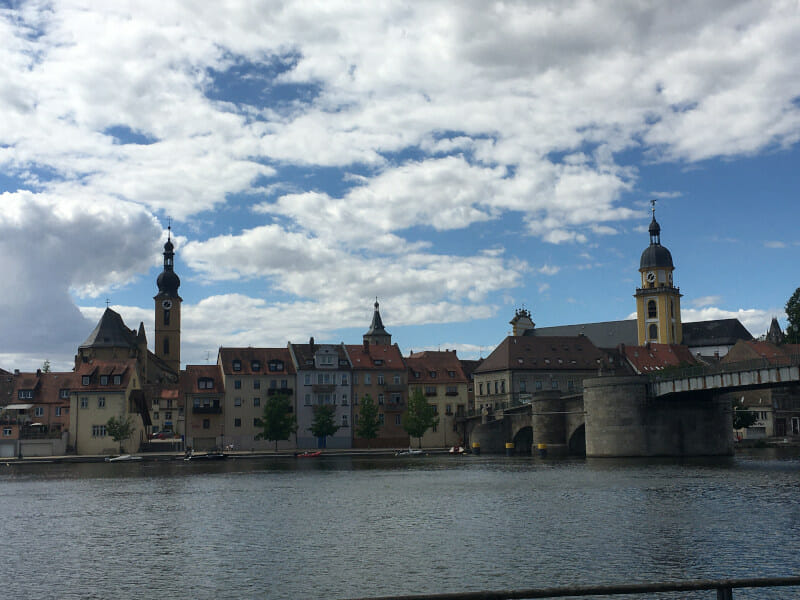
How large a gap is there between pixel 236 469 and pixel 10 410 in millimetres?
47574

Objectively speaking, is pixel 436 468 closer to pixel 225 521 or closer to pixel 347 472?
pixel 347 472

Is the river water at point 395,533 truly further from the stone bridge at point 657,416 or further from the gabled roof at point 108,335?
the gabled roof at point 108,335

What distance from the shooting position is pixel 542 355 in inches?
5950

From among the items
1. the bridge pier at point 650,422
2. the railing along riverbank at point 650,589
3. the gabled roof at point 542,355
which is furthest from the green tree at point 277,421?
the railing along riverbank at point 650,589

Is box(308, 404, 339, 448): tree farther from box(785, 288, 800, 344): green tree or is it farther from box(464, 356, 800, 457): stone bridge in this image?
box(785, 288, 800, 344): green tree

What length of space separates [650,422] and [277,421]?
59608 mm

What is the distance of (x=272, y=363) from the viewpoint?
14862cm

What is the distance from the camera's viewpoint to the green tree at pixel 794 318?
513 ft

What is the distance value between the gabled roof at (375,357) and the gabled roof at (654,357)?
148ft

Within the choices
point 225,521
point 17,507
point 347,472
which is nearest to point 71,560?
point 225,521

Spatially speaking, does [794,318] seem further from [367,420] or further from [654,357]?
[367,420]

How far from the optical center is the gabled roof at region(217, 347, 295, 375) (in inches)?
5733

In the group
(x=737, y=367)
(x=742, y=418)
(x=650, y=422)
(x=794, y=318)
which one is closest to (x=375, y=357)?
(x=742, y=418)

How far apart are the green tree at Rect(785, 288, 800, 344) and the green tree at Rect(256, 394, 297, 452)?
8663cm
